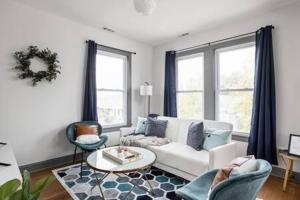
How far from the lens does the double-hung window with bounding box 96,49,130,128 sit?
398 centimetres

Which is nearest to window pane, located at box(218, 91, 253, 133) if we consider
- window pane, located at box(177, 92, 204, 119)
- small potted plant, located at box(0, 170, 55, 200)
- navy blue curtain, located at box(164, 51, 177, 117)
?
window pane, located at box(177, 92, 204, 119)

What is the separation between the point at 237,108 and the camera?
135 inches

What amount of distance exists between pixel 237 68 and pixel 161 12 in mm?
1755

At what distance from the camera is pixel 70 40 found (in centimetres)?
341

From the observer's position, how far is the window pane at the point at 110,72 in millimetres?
3975

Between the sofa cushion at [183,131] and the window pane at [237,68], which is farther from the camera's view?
the window pane at [237,68]

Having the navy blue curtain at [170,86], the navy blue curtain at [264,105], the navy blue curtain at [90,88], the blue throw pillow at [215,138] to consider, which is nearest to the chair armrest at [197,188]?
the blue throw pillow at [215,138]

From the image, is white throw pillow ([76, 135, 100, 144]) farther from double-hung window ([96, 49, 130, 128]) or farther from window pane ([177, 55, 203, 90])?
window pane ([177, 55, 203, 90])

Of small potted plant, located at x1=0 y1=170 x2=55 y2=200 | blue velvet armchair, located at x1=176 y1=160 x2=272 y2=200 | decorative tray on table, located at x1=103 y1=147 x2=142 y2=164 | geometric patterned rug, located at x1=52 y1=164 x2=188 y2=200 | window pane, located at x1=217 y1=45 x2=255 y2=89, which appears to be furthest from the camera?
window pane, located at x1=217 y1=45 x2=255 y2=89

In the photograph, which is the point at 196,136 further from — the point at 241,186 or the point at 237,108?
the point at 241,186

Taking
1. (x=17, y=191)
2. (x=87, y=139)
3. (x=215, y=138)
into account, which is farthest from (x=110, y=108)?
(x=17, y=191)

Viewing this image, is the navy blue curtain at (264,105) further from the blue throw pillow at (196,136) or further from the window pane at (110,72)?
the window pane at (110,72)

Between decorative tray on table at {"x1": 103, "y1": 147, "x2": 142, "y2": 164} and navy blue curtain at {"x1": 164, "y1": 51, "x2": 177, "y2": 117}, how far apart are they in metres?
2.09

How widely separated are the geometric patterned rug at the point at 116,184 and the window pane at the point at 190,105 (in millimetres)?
1650
